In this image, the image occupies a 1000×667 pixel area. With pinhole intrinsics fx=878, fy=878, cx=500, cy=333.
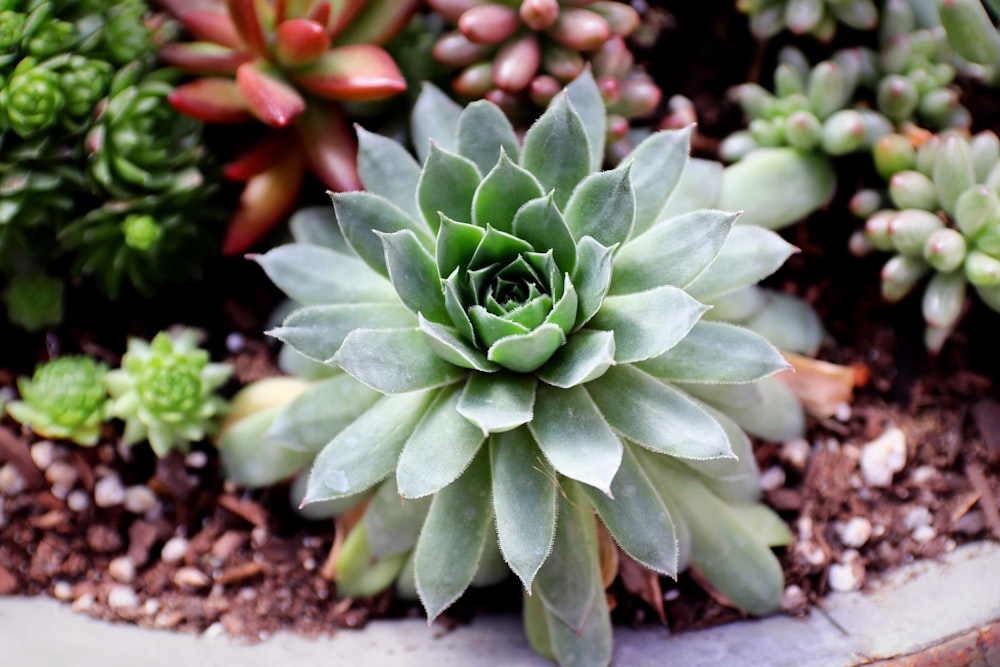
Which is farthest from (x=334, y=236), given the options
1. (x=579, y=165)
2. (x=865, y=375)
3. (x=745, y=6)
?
(x=865, y=375)

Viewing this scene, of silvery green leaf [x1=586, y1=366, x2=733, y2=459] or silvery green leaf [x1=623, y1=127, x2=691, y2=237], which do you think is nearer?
silvery green leaf [x1=586, y1=366, x2=733, y2=459]

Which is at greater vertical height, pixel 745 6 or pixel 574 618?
pixel 745 6

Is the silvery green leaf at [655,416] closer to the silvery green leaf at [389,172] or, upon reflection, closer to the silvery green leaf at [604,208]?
the silvery green leaf at [604,208]

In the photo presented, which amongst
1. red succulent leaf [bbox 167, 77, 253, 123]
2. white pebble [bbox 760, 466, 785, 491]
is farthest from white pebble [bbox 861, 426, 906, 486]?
red succulent leaf [bbox 167, 77, 253, 123]

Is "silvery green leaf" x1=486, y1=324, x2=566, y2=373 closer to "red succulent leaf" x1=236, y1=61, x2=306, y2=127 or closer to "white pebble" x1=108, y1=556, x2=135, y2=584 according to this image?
"red succulent leaf" x1=236, y1=61, x2=306, y2=127

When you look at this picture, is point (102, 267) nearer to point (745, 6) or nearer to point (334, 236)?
point (334, 236)

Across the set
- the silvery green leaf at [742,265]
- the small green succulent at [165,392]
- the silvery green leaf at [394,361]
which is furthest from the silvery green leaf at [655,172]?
the small green succulent at [165,392]

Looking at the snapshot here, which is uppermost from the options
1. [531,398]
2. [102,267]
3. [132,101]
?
[132,101]
